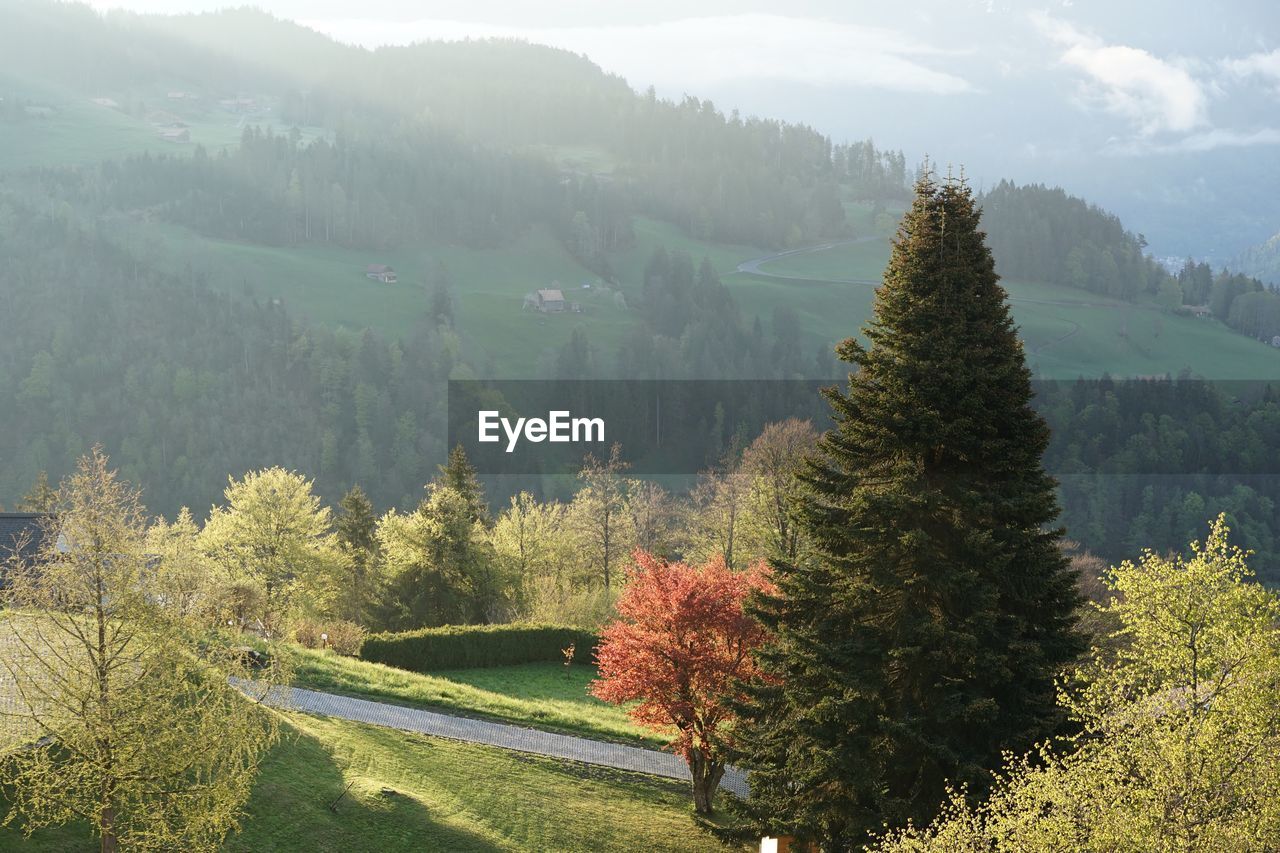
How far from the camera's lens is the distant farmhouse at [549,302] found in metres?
187

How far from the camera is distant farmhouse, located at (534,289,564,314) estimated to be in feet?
614

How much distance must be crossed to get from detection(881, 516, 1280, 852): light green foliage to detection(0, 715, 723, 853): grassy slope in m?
9.77

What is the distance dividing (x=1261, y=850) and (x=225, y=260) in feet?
634

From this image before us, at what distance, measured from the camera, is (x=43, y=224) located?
190125mm

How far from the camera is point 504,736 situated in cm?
3416

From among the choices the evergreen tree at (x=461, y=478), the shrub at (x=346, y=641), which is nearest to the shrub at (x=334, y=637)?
the shrub at (x=346, y=641)

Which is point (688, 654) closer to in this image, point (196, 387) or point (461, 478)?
point (461, 478)

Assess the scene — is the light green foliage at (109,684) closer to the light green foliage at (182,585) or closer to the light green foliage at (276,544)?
the light green foliage at (182,585)

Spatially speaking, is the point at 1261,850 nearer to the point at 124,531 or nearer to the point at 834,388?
the point at 834,388

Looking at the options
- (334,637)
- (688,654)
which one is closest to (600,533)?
(334,637)

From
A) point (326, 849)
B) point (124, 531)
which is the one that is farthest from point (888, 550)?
point (124, 531)

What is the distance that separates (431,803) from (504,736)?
25.9 ft

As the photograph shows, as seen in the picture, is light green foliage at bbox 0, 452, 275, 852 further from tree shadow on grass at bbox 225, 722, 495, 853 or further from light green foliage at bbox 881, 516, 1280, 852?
light green foliage at bbox 881, 516, 1280, 852

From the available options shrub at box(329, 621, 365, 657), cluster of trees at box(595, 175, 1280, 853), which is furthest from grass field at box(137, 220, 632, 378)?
cluster of trees at box(595, 175, 1280, 853)
